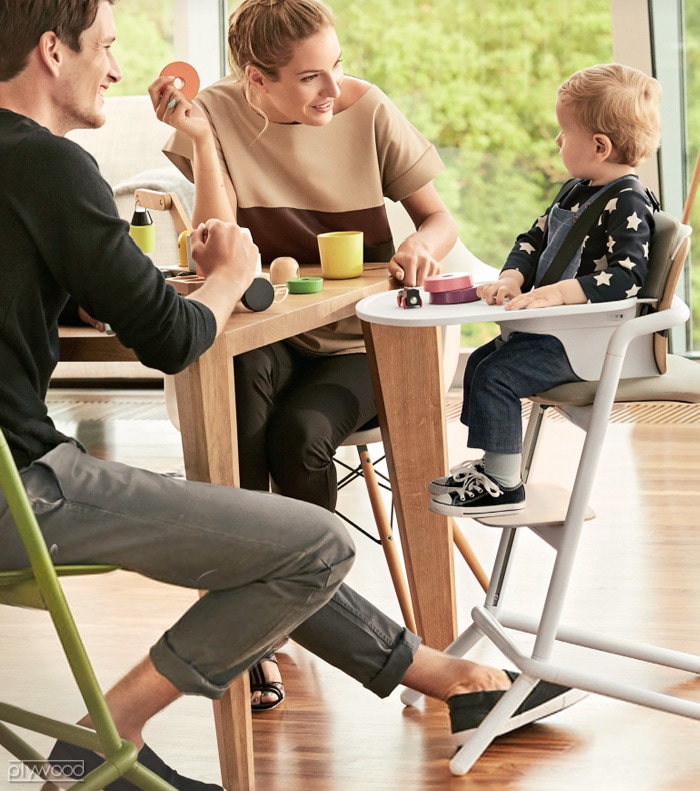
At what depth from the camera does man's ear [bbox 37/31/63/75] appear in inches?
58.8

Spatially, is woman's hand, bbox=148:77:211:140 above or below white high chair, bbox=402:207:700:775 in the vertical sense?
above

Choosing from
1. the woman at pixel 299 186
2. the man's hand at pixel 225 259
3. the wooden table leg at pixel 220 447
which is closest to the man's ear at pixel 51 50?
the man's hand at pixel 225 259

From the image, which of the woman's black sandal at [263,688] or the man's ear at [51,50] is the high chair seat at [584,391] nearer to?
the woman's black sandal at [263,688]

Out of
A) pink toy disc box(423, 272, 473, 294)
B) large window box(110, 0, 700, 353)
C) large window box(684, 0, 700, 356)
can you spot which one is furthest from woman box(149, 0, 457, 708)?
large window box(684, 0, 700, 356)

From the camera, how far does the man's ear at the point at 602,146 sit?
6.28ft

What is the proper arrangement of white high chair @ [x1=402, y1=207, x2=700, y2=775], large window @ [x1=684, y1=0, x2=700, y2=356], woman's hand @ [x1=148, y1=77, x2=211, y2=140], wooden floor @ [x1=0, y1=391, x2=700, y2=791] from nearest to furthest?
1. white high chair @ [x1=402, y1=207, x2=700, y2=775]
2. wooden floor @ [x1=0, y1=391, x2=700, y2=791]
3. woman's hand @ [x1=148, y1=77, x2=211, y2=140]
4. large window @ [x1=684, y1=0, x2=700, y2=356]

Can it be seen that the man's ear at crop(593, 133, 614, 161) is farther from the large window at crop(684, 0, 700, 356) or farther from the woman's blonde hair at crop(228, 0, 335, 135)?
the large window at crop(684, 0, 700, 356)

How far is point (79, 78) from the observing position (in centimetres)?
154

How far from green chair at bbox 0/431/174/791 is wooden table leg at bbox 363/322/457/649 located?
750 mm

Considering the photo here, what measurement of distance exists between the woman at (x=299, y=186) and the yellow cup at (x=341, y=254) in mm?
73

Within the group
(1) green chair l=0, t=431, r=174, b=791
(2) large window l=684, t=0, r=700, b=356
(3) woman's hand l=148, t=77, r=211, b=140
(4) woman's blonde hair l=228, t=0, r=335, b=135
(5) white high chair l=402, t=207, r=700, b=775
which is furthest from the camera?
(2) large window l=684, t=0, r=700, b=356

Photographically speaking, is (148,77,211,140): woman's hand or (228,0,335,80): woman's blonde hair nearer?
(148,77,211,140): woman's hand

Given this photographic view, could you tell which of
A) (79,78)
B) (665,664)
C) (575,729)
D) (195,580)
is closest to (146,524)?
(195,580)

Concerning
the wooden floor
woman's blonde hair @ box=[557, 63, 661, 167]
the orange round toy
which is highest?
the orange round toy
